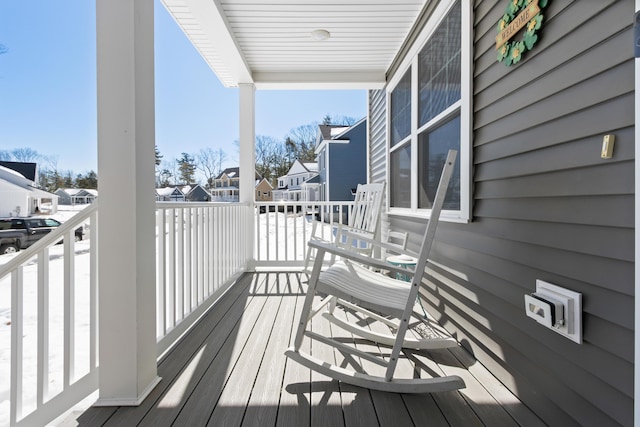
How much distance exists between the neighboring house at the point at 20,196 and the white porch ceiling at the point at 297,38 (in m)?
1.72

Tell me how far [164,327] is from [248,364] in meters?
0.57

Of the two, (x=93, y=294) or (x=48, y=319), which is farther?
(x=93, y=294)

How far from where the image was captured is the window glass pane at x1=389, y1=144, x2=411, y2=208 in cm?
337

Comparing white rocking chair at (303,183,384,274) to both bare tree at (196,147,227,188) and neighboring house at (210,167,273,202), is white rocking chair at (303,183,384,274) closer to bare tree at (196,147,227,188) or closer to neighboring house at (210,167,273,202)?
neighboring house at (210,167,273,202)

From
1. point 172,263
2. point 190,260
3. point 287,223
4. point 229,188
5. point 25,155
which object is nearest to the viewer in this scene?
point 25,155

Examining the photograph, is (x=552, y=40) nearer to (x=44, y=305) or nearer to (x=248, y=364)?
(x=248, y=364)

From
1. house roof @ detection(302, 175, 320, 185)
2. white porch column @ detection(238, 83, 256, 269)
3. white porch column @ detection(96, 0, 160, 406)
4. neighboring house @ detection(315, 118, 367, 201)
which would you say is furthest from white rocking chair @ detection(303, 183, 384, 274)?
house roof @ detection(302, 175, 320, 185)

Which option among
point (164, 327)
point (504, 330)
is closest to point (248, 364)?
point (164, 327)

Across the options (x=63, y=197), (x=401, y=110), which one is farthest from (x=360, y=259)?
(x=401, y=110)

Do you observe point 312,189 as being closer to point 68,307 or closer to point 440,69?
point 440,69

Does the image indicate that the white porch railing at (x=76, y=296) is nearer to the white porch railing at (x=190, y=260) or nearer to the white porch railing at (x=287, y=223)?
the white porch railing at (x=190, y=260)

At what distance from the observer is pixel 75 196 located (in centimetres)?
162

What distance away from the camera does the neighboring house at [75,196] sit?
60.7 inches

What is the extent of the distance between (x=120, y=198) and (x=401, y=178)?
2.81 metres
